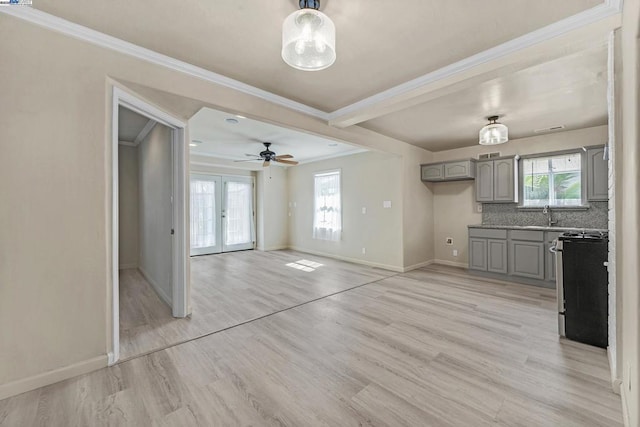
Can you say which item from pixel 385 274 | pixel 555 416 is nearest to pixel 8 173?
pixel 555 416

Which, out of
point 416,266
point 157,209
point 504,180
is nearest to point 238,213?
point 157,209

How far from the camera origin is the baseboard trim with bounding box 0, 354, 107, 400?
70.0 inches

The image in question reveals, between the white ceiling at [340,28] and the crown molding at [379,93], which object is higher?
the white ceiling at [340,28]

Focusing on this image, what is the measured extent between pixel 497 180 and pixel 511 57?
10.9ft

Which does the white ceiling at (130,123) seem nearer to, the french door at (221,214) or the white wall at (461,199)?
the french door at (221,214)

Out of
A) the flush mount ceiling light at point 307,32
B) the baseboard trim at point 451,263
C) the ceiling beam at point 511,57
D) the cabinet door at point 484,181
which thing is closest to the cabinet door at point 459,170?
the cabinet door at point 484,181

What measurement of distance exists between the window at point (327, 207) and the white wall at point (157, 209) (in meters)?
3.86

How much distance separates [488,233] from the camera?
4812 mm

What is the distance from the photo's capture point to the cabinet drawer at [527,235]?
4277 mm

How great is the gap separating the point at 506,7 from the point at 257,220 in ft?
23.7

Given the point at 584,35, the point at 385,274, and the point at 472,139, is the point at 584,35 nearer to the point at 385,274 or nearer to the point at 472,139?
the point at 472,139

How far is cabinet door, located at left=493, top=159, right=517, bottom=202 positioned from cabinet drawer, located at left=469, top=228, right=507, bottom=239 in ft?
2.13

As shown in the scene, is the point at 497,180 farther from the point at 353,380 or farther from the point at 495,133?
the point at 353,380

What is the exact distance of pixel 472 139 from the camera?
16.5ft
